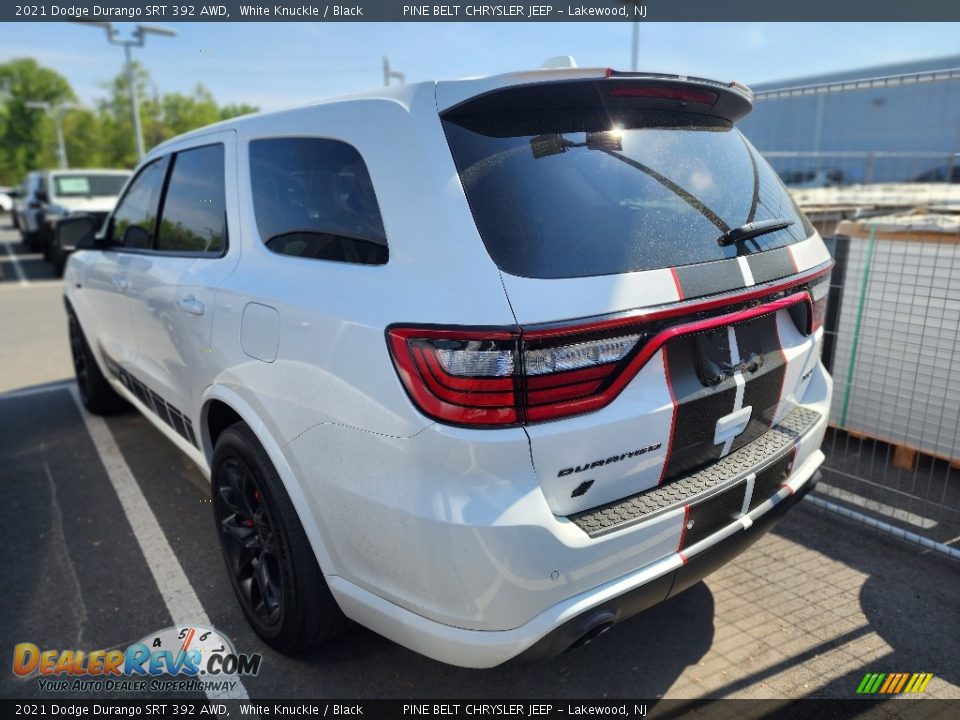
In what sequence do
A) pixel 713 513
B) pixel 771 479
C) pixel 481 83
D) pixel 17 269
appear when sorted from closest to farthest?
1. pixel 481 83
2. pixel 713 513
3. pixel 771 479
4. pixel 17 269

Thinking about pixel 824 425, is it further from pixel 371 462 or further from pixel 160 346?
pixel 160 346

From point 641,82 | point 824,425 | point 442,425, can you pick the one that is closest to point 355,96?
point 641,82

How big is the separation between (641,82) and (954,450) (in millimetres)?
2961

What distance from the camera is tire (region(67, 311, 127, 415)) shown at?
4895mm

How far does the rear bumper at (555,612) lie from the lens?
5.64ft

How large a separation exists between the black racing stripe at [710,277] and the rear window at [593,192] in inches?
1.2

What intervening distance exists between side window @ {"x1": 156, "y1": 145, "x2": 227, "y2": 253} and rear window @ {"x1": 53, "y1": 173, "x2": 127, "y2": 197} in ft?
41.4

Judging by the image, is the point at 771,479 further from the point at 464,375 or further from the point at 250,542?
the point at 250,542

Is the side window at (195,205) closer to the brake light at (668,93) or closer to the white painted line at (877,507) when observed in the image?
the brake light at (668,93)

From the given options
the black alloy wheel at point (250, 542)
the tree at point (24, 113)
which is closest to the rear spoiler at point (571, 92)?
the black alloy wheel at point (250, 542)

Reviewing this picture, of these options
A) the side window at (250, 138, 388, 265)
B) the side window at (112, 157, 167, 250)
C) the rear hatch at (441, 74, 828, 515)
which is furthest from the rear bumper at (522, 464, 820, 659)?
the side window at (112, 157, 167, 250)

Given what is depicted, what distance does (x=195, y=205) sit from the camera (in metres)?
3.05

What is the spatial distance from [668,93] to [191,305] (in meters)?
2.00

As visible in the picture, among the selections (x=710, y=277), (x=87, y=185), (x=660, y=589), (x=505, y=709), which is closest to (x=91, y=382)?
(x=505, y=709)
